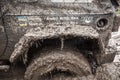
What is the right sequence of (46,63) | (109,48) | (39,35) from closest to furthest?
(39,35), (46,63), (109,48)

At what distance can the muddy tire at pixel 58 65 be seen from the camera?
2.61 metres

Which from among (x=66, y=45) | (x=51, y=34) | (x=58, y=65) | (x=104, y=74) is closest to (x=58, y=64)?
(x=58, y=65)

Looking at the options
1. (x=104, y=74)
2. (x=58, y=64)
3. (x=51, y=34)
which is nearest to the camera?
(x=51, y=34)

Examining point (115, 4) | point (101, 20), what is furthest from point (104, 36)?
point (115, 4)

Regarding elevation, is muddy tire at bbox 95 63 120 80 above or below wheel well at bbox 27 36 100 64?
below

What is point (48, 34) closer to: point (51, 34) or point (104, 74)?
point (51, 34)

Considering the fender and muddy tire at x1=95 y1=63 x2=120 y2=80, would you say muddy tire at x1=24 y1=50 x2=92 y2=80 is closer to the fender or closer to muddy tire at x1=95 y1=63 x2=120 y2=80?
the fender

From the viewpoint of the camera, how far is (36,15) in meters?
2.70

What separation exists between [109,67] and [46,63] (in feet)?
3.77

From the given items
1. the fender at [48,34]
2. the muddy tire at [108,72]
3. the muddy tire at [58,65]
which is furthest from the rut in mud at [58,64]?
the muddy tire at [108,72]

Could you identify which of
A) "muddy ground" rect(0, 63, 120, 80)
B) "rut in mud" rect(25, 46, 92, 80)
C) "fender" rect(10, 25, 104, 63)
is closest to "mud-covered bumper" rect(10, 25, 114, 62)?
"fender" rect(10, 25, 104, 63)

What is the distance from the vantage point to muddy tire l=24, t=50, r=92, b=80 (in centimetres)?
261

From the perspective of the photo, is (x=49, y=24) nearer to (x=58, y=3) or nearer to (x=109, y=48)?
(x=58, y=3)

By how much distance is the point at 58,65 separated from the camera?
266 cm
